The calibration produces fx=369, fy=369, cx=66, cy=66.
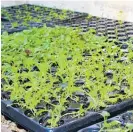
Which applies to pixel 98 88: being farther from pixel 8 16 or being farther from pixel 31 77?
pixel 8 16

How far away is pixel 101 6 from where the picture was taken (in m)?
3.72

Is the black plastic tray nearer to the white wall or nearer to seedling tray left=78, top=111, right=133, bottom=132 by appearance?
seedling tray left=78, top=111, right=133, bottom=132

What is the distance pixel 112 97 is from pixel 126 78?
8.5 inches

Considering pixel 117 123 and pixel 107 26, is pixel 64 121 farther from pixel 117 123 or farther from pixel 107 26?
pixel 107 26

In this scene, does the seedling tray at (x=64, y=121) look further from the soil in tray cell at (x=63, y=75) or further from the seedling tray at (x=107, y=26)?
the seedling tray at (x=107, y=26)

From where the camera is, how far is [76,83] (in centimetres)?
191

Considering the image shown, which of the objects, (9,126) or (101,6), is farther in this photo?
(101,6)

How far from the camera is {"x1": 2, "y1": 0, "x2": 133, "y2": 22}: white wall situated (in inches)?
136

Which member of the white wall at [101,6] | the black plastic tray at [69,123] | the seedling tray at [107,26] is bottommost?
the black plastic tray at [69,123]

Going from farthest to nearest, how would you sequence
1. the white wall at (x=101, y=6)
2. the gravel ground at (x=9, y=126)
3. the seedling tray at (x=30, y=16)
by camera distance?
the white wall at (x=101, y=6) < the seedling tray at (x=30, y=16) < the gravel ground at (x=9, y=126)

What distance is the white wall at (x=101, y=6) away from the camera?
3.46 metres

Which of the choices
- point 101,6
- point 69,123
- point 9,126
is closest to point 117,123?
point 69,123

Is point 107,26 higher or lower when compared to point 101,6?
lower

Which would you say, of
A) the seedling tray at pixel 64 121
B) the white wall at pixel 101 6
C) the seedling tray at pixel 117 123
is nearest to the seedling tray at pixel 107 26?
the white wall at pixel 101 6
